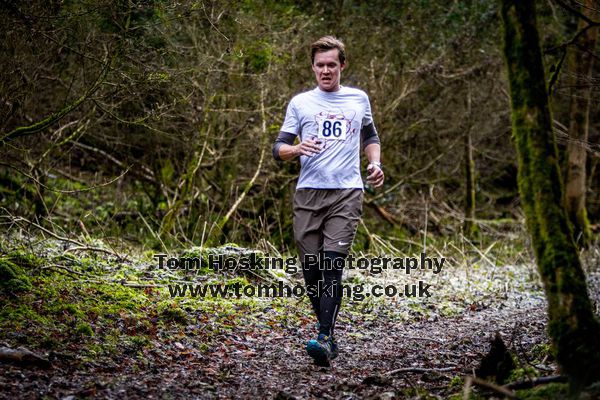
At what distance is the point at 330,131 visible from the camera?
15.2 ft

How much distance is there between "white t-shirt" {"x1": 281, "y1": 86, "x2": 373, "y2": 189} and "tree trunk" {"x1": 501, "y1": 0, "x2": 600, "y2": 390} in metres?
1.78

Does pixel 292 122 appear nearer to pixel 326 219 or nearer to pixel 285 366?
pixel 326 219

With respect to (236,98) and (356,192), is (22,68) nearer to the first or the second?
(356,192)

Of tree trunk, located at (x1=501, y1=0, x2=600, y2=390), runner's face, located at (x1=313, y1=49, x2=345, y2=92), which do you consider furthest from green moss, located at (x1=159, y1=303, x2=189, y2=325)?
tree trunk, located at (x1=501, y1=0, x2=600, y2=390)

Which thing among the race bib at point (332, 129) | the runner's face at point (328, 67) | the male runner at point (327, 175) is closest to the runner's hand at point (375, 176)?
the male runner at point (327, 175)

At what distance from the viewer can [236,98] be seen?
9.54m

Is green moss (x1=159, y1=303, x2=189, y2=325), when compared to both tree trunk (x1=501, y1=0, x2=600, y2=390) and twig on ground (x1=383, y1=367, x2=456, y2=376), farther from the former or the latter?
tree trunk (x1=501, y1=0, x2=600, y2=390)

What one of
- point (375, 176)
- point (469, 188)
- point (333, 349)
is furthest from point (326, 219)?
point (469, 188)

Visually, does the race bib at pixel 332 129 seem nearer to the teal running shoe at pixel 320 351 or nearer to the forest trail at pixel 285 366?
the teal running shoe at pixel 320 351

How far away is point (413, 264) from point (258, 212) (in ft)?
9.80

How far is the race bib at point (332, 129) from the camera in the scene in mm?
4613

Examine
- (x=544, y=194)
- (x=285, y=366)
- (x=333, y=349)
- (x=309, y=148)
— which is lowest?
(x=285, y=366)

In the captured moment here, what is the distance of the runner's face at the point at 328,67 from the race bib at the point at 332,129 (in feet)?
0.88

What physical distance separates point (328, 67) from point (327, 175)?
0.79 meters
